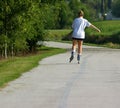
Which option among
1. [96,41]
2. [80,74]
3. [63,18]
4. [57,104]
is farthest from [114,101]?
[63,18]

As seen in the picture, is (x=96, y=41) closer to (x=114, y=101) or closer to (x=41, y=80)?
(x=41, y=80)

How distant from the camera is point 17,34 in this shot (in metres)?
27.2

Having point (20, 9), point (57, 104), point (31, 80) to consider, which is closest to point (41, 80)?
point (31, 80)

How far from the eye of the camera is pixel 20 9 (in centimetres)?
2594

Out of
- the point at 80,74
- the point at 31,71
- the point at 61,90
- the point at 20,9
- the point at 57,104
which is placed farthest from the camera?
the point at 20,9

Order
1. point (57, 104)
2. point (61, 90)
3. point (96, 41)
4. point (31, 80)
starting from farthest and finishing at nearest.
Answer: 1. point (96, 41)
2. point (31, 80)
3. point (61, 90)
4. point (57, 104)

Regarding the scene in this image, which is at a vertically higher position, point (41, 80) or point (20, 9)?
point (20, 9)

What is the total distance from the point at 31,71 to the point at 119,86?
14.5 feet

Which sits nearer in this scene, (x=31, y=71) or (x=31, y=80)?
(x=31, y=80)

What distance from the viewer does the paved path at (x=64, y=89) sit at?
377 inches

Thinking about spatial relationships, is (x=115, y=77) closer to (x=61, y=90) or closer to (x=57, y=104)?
(x=61, y=90)

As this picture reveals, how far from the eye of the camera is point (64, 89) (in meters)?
11.4

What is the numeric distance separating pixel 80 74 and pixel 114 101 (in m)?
4.81

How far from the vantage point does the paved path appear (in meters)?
9.58
